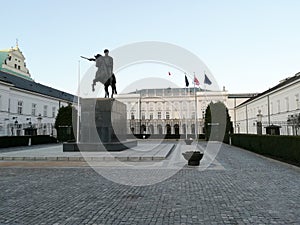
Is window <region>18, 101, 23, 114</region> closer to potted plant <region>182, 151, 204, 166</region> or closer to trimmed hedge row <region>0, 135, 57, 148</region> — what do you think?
trimmed hedge row <region>0, 135, 57, 148</region>

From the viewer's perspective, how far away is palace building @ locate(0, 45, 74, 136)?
39250 mm

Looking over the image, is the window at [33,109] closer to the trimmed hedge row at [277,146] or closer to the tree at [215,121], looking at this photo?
the tree at [215,121]

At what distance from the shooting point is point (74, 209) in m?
5.57

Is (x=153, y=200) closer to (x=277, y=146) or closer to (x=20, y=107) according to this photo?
(x=277, y=146)

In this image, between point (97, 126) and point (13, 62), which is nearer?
point (97, 126)

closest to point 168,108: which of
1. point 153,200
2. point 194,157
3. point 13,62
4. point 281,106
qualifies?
point 13,62

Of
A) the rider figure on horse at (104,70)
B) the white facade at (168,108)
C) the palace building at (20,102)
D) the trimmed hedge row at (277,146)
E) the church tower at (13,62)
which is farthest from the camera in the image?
the white facade at (168,108)

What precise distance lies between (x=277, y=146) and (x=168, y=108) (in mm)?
68125

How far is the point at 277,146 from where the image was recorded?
15.7m

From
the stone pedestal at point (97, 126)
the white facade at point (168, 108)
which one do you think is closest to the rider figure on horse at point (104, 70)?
the stone pedestal at point (97, 126)

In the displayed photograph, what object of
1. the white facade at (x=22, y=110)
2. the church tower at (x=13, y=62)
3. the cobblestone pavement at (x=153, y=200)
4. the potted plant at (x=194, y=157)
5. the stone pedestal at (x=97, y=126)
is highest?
the church tower at (x=13, y=62)

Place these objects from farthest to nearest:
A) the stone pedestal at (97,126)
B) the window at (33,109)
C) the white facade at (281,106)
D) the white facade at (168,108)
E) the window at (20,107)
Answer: the white facade at (168,108), the window at (33,109), the window at (20,107), the white facade at (281,106), the stone pedestal at (97,126)

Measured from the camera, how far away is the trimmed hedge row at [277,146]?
12.9 m

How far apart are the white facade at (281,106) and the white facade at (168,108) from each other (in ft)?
62.9
